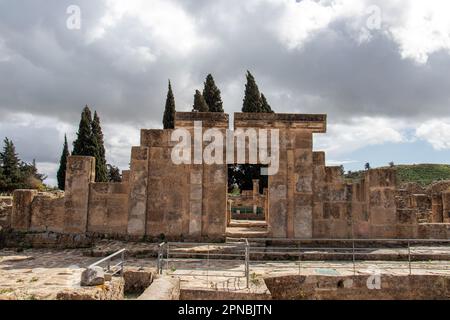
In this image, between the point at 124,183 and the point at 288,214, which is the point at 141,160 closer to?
the point at 124,183

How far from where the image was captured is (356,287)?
898 cm

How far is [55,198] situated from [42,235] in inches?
49.9

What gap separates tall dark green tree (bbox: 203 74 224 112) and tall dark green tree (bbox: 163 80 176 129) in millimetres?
3314

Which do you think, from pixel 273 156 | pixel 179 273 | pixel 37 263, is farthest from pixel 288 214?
pixel 37 263

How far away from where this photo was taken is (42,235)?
13.3 m

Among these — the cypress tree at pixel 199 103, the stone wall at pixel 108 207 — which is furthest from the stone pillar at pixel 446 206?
the cypress tree at pixel 199 103

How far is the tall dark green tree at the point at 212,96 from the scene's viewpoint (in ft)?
129

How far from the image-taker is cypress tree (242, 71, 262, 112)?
37344mm

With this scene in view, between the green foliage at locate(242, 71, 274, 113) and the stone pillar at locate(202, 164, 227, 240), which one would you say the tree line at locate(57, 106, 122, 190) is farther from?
the stone pillar at locate(202, 164, 227, 240)

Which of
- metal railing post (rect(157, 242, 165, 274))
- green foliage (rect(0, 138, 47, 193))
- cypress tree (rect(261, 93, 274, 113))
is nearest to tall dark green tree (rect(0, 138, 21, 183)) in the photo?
green foliage (rect(0, 138, 47, 193))

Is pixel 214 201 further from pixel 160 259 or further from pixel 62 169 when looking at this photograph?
pixel 62 169

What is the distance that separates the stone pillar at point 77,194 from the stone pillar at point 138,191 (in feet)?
4.91

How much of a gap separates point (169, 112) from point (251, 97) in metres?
7.83

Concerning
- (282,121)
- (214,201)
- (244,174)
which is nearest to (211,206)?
(214,201)
